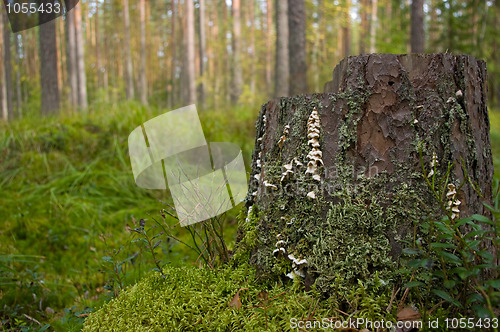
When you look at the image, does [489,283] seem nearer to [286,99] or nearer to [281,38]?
[286,99]

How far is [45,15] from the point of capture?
12.3ft

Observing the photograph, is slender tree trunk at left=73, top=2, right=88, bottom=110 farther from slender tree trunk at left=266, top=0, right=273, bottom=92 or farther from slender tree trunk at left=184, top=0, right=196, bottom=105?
slender tree trunk at left=266, top=0, right=273, bottom=92

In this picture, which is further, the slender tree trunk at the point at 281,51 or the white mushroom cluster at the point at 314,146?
the slender tree trunk at the point at 281,51

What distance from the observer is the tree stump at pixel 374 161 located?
4.96 ft

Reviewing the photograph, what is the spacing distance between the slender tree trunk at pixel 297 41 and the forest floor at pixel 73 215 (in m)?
2.57

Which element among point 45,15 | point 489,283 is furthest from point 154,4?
point 489,283

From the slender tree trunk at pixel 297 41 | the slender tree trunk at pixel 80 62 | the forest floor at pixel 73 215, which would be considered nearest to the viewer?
the forest floor at pixel 73 215

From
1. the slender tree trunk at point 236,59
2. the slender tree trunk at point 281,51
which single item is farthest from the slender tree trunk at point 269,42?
the slender tree trunk at point 281,51

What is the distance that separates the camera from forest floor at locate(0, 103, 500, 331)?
7.28ft

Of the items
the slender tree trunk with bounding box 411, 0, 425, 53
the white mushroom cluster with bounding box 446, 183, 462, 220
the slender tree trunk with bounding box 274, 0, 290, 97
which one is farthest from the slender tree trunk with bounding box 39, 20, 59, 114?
the slender tree trunk with bounding box 411, 0, 425, 53

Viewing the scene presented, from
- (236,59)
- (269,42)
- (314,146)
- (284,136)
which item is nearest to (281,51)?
(236,59)

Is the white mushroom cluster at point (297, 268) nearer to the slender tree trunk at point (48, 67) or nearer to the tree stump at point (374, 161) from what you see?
the tree stump at point (374, 161)

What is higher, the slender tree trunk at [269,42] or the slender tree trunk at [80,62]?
the slender tree trunk at [269,42]

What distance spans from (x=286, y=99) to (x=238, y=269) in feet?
3.22
